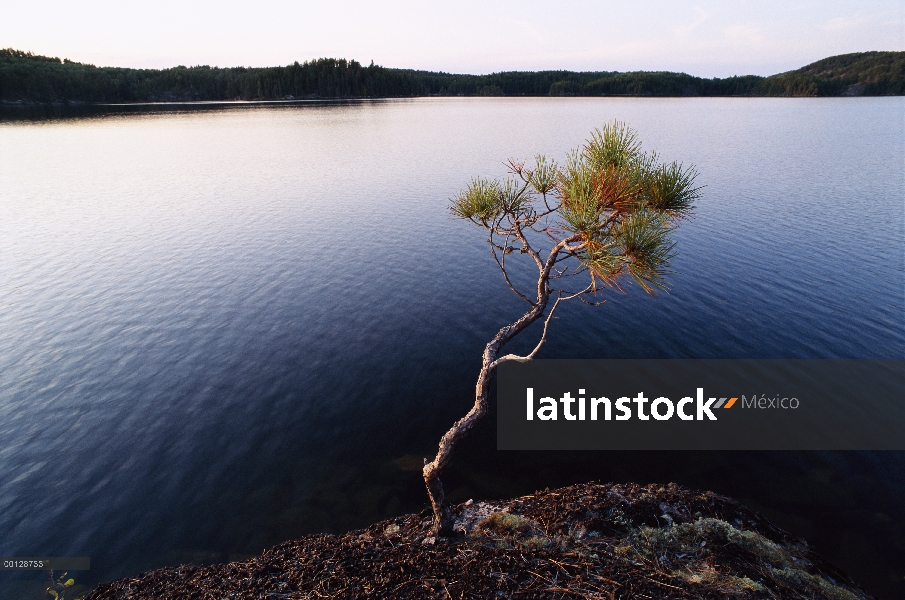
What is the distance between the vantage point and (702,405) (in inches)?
804

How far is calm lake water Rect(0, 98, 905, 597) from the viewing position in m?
15.5

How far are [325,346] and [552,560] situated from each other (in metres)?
18.1

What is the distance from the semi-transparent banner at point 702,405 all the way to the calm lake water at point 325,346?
3.28ft

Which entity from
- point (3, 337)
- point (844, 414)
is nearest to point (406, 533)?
point (844, 414)

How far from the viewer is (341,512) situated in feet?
50.9

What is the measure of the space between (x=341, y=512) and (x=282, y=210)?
43152mm

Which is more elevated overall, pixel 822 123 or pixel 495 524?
pixel 822 123

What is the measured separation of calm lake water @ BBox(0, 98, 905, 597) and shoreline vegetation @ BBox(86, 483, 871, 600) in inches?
79.1

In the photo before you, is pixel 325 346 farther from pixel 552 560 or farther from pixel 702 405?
pixel 702 405

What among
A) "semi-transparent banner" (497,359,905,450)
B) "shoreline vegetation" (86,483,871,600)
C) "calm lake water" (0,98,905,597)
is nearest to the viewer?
"shoreline vegetation" (86,483,871,600)

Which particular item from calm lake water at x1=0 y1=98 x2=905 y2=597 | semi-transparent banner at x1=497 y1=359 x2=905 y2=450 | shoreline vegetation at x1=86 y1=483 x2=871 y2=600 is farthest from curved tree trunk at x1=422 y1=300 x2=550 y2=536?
semi-transparent banner at x1=497 y1=359 x2=905 y2=450

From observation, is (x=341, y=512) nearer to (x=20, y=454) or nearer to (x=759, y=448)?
(x=20, y=454)

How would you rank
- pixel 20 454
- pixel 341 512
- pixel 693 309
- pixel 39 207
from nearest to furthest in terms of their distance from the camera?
pixel 341 512 < pixel 20 454 < pixel 693 309 < pixel 39 207

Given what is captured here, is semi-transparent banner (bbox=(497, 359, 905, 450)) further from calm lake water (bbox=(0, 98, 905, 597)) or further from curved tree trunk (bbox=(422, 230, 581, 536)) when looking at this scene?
curved tree trunk (bbox=(422, 230, 581, 536))
